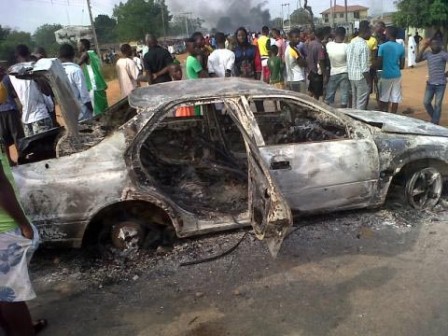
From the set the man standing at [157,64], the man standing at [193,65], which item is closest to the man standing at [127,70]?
the man standing at [157,64]

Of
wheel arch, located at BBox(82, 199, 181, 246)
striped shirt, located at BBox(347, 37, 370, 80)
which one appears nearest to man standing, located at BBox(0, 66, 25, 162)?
wheel arch, located at BBox(82, 199, 181, 246)

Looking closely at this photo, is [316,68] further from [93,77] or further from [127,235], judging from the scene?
[127,235]

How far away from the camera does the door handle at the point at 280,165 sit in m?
3.98

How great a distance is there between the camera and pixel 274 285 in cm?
360

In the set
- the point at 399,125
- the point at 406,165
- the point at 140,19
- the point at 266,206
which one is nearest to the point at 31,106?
the point at 266,206

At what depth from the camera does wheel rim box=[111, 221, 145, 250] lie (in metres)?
3.99

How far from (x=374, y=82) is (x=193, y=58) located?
4123 mm

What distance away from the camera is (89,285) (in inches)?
149

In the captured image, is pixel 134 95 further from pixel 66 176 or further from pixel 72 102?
pixel 66 176

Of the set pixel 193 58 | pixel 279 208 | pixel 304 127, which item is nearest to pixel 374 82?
pixel 193 58

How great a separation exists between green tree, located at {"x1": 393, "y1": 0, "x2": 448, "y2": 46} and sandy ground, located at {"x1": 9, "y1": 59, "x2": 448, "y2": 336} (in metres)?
21.6

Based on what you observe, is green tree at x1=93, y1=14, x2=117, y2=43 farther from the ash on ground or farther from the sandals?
the sandals

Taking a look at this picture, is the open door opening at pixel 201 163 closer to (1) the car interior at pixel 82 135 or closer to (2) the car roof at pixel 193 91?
(2) the car roof at pixel 193 91

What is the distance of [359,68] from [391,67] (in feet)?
1.80
